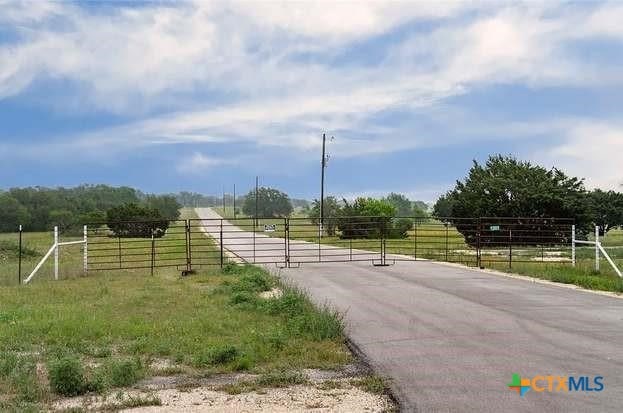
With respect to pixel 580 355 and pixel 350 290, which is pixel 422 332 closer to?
pixel 580 355

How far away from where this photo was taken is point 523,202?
122 feet

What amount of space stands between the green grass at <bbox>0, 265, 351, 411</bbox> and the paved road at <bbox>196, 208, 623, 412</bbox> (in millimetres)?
941

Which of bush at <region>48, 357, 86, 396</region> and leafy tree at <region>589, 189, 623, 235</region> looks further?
leafy tree at <region>589, 189, 623, 235</region>

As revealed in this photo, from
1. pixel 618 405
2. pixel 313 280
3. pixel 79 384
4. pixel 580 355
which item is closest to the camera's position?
pixel 618 405

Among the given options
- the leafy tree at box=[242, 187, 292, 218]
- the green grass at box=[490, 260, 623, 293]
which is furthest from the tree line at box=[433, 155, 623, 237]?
the leafy tree at box=[242, 187, 292, 218]

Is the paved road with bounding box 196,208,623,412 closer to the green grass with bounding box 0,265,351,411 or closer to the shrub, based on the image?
the green grass with bounding box 0,265,351,411

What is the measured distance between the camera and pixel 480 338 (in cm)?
919

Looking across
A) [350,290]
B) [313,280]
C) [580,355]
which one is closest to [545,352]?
[580,355]

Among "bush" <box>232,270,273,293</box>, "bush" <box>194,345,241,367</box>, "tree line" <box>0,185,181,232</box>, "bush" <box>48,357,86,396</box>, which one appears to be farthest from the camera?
"tree line" <box>0,185,181,232</box>

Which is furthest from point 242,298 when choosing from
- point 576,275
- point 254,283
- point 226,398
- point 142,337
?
point 576,275

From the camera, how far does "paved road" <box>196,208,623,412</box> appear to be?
20.3ft

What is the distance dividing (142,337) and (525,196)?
3193 cm

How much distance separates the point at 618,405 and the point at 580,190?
34.5 metres

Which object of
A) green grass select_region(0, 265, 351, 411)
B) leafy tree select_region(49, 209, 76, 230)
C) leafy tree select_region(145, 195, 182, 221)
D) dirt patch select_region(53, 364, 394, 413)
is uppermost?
leafy tree select_region(145, 195, 182, 221)
